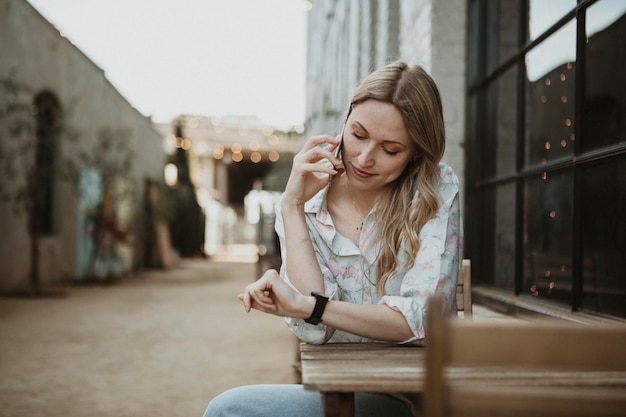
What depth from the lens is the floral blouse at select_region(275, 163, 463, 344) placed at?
1691 millimetres

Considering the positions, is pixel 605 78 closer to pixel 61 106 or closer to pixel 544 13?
pixel 544 13

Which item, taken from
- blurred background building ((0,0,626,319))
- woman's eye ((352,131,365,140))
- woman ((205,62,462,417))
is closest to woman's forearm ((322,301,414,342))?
woman ((205,62,462,417))

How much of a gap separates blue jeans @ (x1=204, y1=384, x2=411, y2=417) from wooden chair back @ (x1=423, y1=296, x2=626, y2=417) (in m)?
0.70

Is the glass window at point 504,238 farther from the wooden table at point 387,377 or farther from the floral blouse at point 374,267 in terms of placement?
the wooden table at point 387,377

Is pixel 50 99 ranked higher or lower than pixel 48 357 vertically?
higher

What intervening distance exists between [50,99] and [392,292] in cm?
1040

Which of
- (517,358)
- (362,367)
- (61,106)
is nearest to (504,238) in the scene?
(362,367)

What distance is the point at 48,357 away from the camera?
5.18 metres

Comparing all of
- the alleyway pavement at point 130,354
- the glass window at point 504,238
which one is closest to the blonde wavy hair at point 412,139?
the glass window at point 504,238

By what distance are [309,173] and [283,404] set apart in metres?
0.70

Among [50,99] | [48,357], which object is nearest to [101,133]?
[50,99]

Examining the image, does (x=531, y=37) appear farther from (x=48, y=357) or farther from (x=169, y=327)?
(x=169, y=327)

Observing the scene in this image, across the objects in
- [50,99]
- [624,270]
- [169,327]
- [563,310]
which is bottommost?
[169,327]

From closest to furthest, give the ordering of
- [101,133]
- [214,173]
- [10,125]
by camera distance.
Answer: [10,125] → [101,133] → [214,173]
